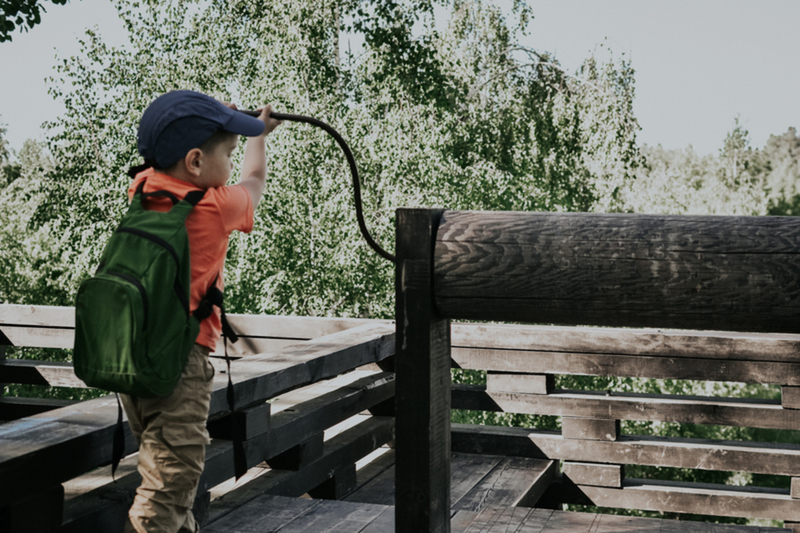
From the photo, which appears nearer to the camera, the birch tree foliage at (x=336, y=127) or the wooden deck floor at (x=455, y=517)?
the wooden deck floor at (x=455, y=517)

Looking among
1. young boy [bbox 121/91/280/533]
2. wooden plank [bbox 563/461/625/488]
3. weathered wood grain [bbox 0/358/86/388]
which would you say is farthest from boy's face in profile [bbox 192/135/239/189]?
weathered wood grain [bbox 0/358/86/388]

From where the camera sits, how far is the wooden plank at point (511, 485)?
136 inches

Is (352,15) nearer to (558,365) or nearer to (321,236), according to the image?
(321,236)

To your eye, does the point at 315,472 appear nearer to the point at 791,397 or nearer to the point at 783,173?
the point at 791,397

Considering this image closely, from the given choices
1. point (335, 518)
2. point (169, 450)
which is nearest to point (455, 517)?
point (335, 518)

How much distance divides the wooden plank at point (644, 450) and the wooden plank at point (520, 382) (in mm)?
249

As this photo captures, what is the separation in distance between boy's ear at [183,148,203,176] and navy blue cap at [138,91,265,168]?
13 mm

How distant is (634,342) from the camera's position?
3.93 metres

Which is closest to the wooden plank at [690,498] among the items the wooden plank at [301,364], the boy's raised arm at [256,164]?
the wooden plank at [301,364]

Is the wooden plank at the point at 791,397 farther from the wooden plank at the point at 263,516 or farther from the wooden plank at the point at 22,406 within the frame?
the wooden plank at the point at 22,406

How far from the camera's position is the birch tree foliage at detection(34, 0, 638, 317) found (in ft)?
35.2

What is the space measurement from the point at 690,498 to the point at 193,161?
3.24m

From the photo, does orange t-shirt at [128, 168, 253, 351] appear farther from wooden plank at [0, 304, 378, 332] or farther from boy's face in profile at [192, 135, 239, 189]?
wooden plank at [0, 304, 378, 332]

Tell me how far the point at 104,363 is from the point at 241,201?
52 centimetres
